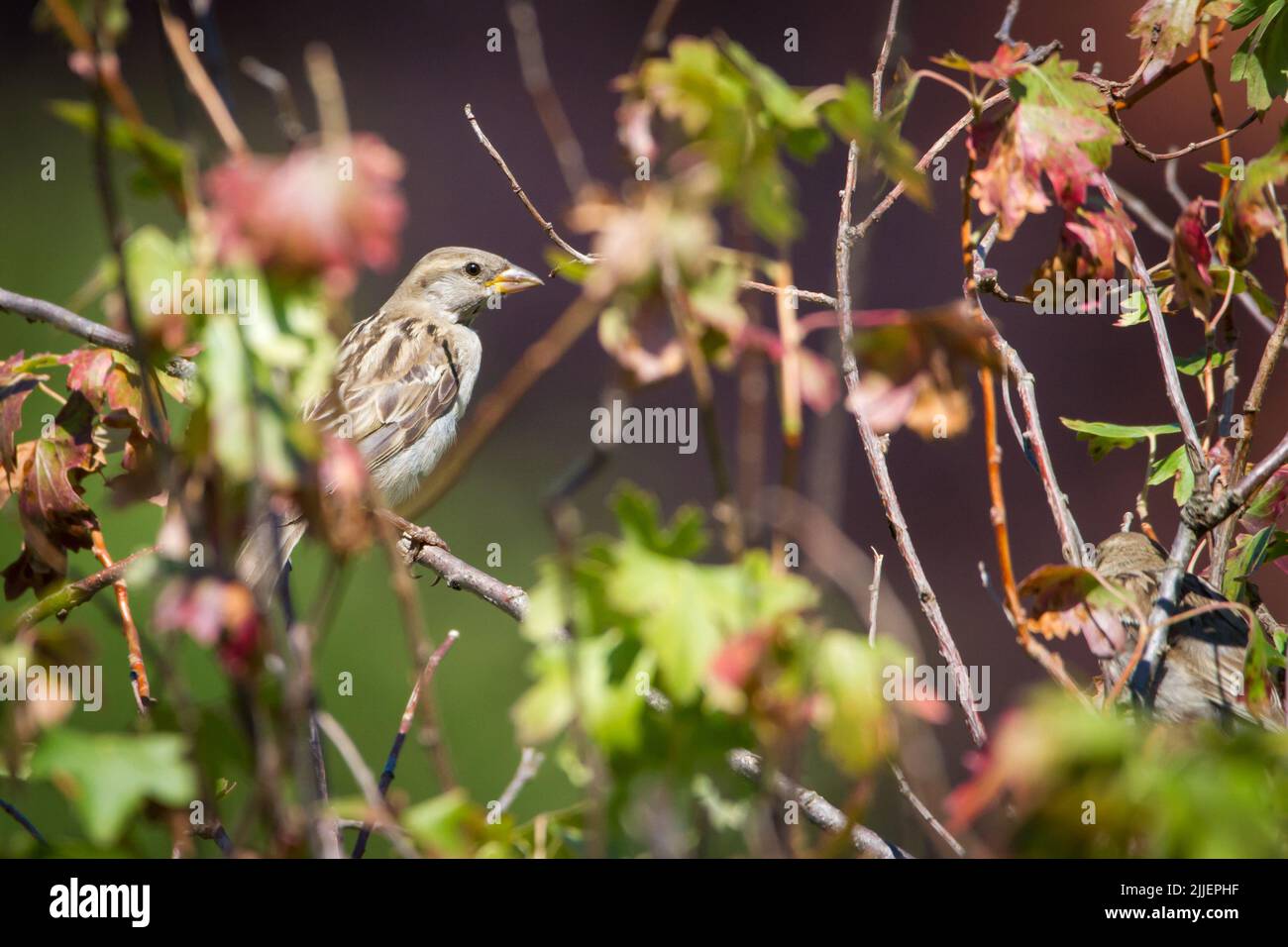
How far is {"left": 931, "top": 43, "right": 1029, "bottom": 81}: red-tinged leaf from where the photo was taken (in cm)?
169

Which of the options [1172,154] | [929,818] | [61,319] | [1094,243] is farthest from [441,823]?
[1172,154]

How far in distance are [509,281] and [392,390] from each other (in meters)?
0.74

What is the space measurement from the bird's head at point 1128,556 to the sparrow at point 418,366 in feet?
8.94

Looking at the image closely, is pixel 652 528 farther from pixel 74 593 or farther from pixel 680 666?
pixel 74 593

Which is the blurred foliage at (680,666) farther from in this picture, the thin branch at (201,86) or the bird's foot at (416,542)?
the bird's foot at (416,542)


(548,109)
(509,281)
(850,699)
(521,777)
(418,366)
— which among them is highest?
(509,281)

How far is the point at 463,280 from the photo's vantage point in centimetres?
572

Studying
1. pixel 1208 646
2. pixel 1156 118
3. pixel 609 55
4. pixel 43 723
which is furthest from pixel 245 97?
pixel 43 723

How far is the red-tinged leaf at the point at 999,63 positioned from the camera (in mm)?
1692

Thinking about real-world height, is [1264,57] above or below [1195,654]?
above

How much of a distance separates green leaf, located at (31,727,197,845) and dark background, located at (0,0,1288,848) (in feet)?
12.1
